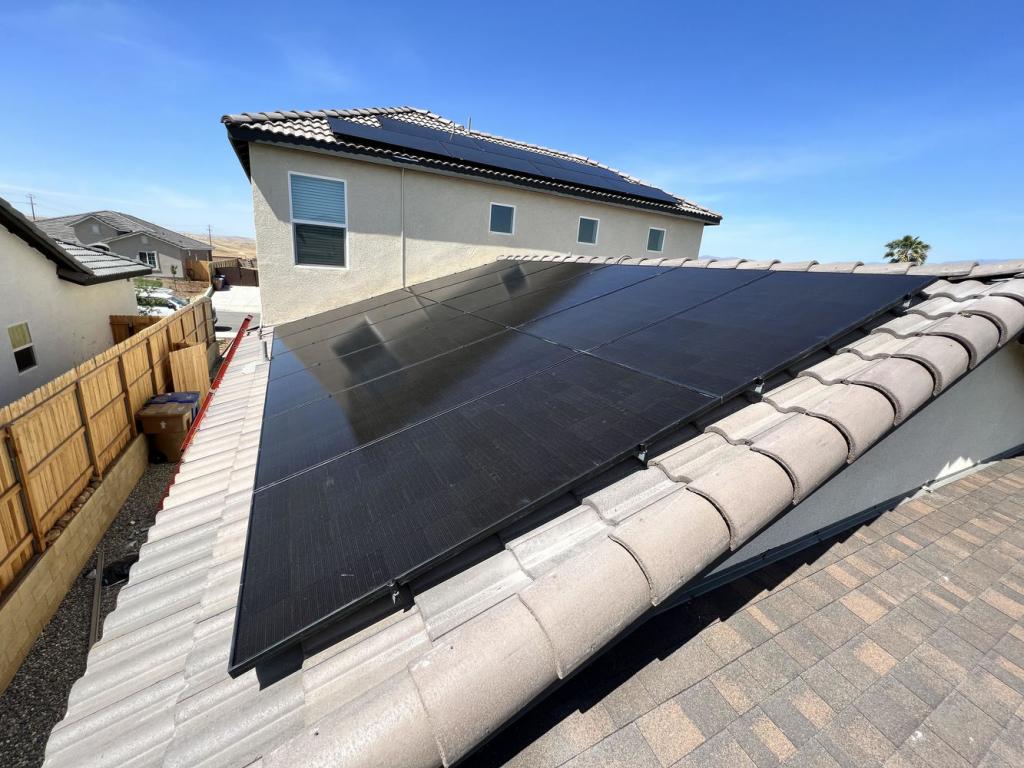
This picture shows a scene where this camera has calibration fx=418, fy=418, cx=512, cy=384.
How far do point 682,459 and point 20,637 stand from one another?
9789mm

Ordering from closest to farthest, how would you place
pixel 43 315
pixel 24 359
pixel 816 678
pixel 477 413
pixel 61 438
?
pixel 816 678 → pixel 477 413 → pixel 61 438 → pixel 24 359 → pixel 43 315

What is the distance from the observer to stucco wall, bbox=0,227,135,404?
11.6 meters

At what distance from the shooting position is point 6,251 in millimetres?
11758

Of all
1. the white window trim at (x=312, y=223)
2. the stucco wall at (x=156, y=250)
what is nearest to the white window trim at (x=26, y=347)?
the white window trim at (x=312, y=223)

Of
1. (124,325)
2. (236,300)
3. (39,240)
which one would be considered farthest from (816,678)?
(236,300)

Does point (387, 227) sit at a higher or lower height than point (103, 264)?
higher

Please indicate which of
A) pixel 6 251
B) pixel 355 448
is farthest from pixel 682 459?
pixel 6 251

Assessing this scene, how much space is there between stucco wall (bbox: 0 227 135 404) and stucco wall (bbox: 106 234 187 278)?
4459cm

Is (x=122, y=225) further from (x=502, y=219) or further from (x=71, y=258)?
(x=502, y=219)

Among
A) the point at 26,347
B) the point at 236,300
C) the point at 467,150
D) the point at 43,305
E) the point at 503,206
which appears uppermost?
the point at 467,150

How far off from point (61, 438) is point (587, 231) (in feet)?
46.2

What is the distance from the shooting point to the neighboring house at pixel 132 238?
49969 mm

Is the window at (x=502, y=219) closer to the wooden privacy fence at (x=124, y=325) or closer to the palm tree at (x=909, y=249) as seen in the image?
the wooden privacy fence at (x=124, y=325)

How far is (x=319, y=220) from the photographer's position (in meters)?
9.49
